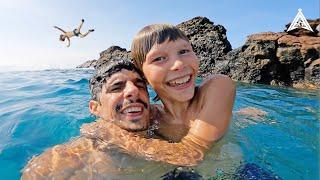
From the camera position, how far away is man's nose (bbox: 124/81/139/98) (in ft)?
11.6

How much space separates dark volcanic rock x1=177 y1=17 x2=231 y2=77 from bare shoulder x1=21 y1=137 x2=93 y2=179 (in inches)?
533

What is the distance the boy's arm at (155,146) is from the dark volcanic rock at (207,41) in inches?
521

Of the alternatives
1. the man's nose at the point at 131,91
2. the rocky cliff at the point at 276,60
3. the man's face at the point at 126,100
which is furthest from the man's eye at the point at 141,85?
the rocky cliff at the point at 276,60

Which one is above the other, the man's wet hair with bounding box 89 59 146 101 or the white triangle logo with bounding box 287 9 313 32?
the white triangle logo with bounding box 287 9 313 32

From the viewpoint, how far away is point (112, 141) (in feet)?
11.5

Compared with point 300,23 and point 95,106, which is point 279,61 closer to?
point 300,23

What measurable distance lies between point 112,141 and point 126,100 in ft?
1.41

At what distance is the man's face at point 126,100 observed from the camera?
3.58 meters

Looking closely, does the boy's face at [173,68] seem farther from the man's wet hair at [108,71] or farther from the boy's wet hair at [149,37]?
the man's wet hair at [108,71]

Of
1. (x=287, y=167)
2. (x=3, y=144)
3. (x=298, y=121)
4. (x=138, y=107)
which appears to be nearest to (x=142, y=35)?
(x=138, y=107)

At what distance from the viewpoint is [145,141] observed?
342 cm

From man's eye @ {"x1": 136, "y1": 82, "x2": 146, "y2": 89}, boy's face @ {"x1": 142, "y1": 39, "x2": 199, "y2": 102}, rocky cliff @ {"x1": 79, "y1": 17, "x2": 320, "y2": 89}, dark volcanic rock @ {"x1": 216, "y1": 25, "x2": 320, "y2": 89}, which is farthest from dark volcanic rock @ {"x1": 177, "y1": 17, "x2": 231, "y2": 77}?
boy's face @ {"x1": 142, "y1": 39, "x2": 199, "y2": 102}

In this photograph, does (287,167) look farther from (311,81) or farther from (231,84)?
(311,81)

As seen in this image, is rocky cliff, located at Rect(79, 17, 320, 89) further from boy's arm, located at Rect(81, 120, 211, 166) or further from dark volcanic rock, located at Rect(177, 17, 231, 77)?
boy's arm, located at Rect(81, 120, 211, 166)
